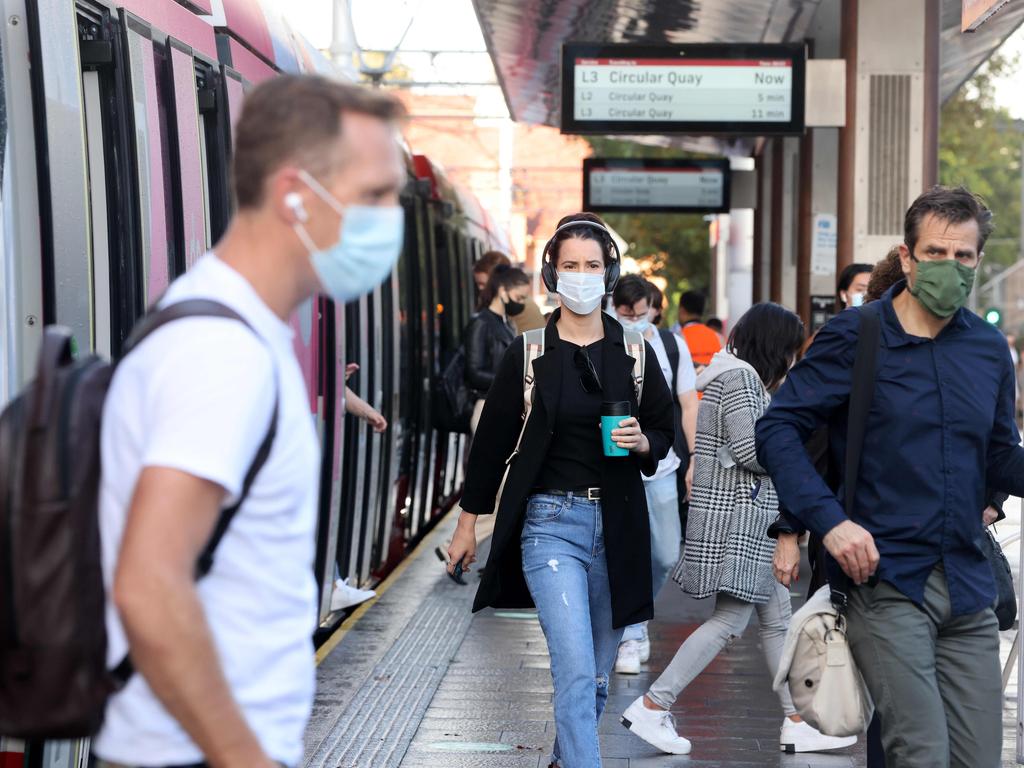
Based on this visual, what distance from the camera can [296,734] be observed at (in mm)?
2203

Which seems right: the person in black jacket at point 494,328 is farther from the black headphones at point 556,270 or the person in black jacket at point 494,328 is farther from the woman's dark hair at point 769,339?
the black headphones at point 556,270

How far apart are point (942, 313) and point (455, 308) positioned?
33.4ft

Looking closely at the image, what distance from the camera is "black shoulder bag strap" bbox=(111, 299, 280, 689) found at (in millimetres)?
2082

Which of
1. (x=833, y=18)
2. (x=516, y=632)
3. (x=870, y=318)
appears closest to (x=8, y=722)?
(x=870, y=318)

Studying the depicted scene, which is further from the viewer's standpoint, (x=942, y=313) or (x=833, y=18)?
(x=833, y=18)

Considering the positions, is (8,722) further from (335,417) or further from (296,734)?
(335,417)

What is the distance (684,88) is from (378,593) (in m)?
4.62

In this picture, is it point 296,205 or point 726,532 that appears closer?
point 296,205

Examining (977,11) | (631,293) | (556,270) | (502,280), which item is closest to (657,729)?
(556,270)

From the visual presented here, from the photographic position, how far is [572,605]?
4.95 metres

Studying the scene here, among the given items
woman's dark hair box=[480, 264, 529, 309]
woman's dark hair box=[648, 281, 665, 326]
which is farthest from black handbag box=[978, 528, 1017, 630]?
woman's dark hair box=[480, 264, 529, 309]

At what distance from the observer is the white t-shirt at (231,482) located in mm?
2006

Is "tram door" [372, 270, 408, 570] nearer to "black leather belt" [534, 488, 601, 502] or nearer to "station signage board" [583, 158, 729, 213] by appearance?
"black leather belt" [534, 488, 601, 502]

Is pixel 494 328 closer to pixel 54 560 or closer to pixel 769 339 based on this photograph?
pixel 769 339
